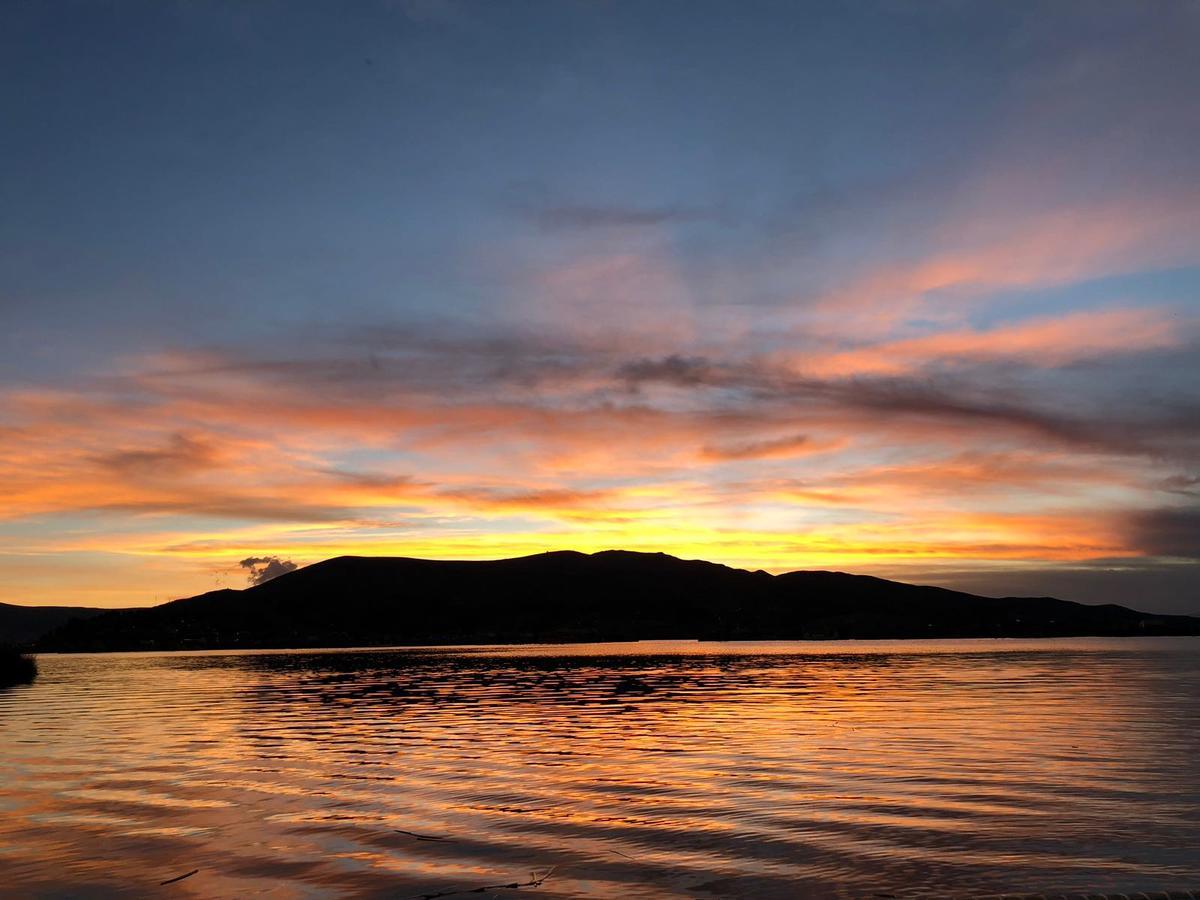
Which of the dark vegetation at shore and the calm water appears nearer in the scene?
the calm water

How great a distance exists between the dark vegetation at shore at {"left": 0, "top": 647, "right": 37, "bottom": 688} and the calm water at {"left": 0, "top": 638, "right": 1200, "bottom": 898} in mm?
67866

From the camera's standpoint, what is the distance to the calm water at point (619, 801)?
19938 mm

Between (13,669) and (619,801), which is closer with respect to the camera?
(619,801)

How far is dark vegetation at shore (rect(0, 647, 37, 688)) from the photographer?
393 feet

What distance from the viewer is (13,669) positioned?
12244 centimetres

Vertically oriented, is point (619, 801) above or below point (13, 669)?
above

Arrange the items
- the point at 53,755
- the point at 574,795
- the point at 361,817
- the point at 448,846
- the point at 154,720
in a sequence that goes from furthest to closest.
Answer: the point at 154,720 < the point at 53,755 < the point at 574,795 < the point at 361,817 < the point at 448,846

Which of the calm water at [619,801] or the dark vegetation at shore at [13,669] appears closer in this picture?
the calm water at [619,801]

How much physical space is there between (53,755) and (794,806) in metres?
32.8

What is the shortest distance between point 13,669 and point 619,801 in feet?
393

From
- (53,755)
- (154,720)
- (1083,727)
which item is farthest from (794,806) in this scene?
(154,720)

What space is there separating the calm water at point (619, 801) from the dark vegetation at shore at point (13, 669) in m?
67.9

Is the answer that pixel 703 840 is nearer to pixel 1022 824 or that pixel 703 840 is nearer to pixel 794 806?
pixel 794 806

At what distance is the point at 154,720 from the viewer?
60.8 metres
